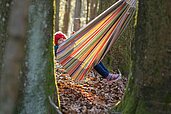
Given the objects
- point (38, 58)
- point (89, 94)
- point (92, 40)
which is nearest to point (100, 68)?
point (89, 94)

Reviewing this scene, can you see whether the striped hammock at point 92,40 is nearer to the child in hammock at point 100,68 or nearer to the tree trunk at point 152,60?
the child in hammock at point 100,68

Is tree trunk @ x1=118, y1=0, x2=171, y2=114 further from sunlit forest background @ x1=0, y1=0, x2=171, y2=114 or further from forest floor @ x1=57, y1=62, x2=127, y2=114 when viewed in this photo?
forest floor @ x1=57, y1=62, x2=127, y2=114

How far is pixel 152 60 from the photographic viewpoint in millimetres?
3109

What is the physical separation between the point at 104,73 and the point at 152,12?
2025 millimetres

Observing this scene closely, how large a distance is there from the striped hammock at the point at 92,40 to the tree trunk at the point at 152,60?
3.04ft

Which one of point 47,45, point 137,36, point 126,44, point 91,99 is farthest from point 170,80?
point 126,44

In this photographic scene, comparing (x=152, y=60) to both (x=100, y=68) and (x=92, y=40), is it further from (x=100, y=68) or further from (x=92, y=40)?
(x=100, y=68)

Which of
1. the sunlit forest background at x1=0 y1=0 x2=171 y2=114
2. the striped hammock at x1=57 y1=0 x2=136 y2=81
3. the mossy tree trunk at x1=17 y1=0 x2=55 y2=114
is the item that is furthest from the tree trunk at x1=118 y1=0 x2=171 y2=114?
the striped hammock at x1=57 y1=0 x2=136 y2=81

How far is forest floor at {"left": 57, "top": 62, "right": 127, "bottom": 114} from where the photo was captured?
428cm

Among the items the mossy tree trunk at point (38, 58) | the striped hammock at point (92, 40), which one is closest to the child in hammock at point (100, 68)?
the striped hammock at point (92, 40)

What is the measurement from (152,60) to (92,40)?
4.08 feet

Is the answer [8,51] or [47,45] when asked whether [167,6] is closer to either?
[47,45]

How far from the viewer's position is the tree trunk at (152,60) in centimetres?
303

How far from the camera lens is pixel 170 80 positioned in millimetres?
3012
